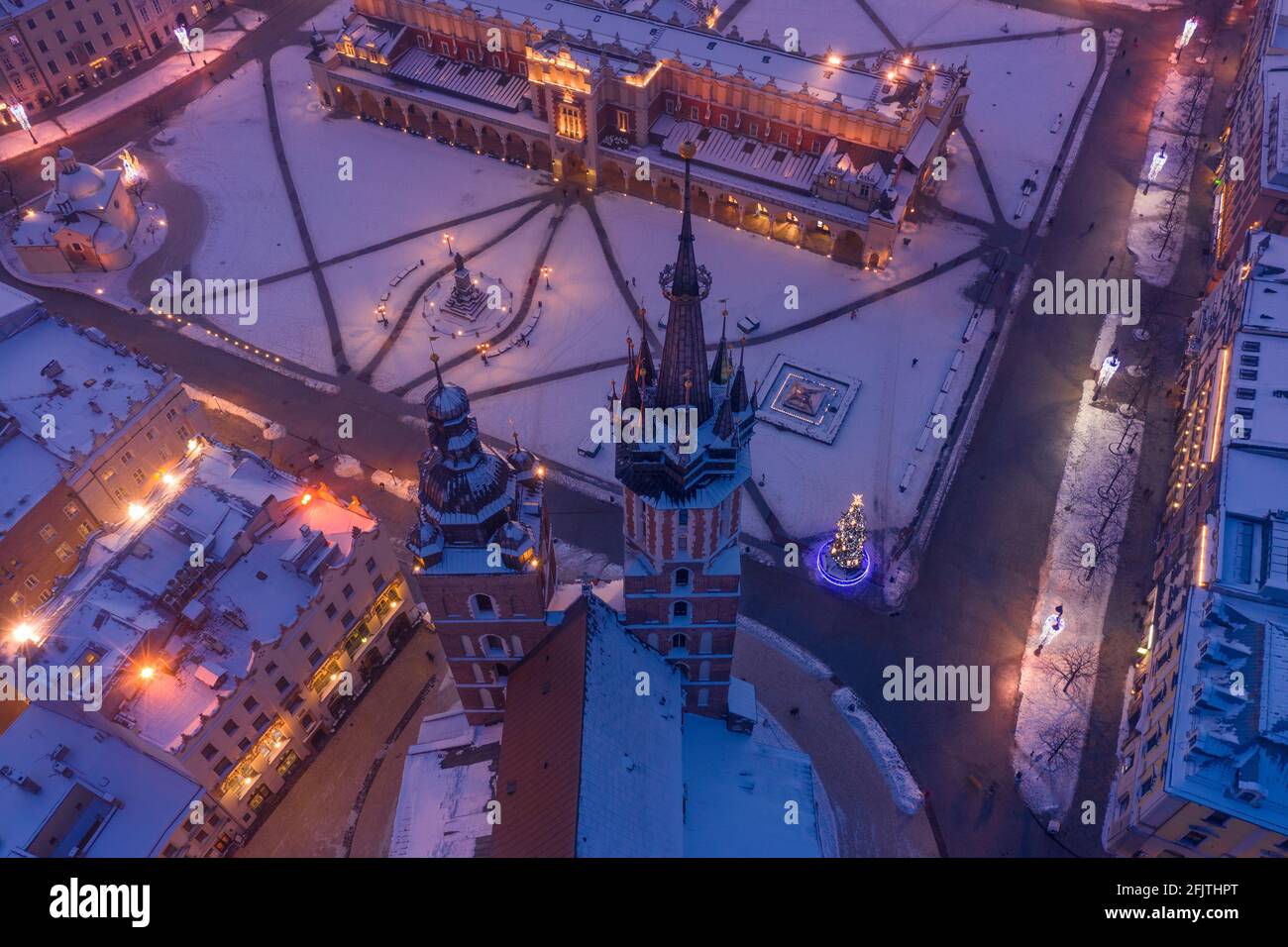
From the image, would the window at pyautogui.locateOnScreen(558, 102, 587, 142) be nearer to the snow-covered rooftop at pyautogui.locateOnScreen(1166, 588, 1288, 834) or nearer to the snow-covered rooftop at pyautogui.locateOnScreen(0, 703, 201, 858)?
the snow-covered rooftop at pyautogui.locateOnScreen(0, 703, 201, 858)

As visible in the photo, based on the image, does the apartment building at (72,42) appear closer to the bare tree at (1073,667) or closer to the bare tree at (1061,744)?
the bare tree at (1073,667)

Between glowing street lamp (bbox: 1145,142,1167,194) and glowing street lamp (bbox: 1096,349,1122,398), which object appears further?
glowing street lamp (bbox: 1145,142,1167,194)

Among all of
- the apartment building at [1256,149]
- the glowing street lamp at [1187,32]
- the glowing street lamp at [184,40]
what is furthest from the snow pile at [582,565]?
the glowing street lamp at [1187,32]

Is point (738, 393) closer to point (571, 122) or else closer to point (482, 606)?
point (482, 606)

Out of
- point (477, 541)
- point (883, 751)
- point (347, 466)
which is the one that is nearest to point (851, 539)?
point (883, 751)

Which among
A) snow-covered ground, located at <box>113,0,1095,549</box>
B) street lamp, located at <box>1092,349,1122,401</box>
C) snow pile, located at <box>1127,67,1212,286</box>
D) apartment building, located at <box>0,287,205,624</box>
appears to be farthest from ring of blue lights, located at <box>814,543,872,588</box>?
apartment building, located at <box>0,287,205,624</box>
